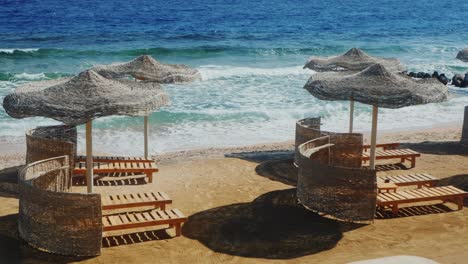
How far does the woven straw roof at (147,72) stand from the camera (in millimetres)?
12867

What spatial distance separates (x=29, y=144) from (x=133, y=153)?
4055mm

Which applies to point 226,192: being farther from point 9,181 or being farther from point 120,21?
point 120,21

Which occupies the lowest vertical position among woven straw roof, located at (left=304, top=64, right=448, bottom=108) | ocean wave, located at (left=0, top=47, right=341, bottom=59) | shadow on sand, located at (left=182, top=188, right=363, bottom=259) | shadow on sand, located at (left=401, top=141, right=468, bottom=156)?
shadow on sand, located at (left=182, top=188, right=363, bottom=259)

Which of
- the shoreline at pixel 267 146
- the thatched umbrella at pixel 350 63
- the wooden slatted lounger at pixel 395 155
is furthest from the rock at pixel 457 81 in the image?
the wooden slatted lounger at pixel 395 155

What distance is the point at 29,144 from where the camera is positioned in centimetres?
1095

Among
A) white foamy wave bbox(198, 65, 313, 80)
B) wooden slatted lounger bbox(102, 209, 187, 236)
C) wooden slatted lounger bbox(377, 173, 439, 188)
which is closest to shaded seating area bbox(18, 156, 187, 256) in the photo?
wooden slatted lounger bbox(102, 209, 187, 236)

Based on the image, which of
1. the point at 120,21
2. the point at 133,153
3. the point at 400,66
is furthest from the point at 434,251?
the point at 120,21

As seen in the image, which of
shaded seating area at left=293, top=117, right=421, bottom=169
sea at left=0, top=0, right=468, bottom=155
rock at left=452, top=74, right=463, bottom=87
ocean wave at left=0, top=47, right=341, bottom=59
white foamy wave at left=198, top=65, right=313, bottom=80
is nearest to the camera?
shaded seating area at left=293, top=117, right=421, bottom=169

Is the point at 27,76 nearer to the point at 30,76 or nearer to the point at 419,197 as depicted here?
the point at 30,76

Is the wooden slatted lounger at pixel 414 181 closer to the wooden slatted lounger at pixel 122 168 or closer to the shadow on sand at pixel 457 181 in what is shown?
the shadow on sand at pixel 457 181

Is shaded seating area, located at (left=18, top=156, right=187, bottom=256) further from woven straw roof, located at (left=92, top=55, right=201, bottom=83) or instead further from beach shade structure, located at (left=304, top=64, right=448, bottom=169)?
woven straw roof, located at (left=92, top=55, right=201, bottom=83)

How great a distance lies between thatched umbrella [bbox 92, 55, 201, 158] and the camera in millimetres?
12867

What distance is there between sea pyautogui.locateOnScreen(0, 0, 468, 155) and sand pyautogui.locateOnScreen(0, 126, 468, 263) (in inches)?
117

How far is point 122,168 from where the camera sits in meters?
11.7
